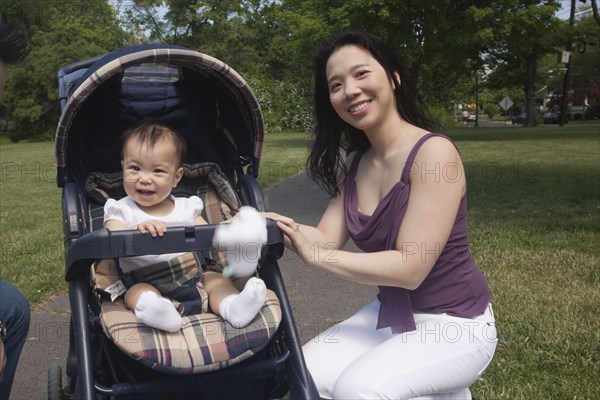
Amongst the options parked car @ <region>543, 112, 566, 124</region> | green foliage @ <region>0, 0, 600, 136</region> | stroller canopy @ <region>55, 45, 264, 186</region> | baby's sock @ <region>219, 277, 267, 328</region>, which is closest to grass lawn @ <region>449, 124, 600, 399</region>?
baby's sock @ <region>219, 277, 267, 328</region>

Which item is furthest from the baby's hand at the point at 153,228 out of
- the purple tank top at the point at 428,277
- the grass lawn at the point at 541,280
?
the grass lawn at the point at 541,280

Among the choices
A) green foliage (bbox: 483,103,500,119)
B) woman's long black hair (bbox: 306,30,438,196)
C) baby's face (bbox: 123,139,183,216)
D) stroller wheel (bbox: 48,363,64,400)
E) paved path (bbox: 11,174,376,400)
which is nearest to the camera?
woman's long black hair (bbox: 306,30,438,196)

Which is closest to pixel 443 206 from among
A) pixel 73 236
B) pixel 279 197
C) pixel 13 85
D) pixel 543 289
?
pixel 73 236

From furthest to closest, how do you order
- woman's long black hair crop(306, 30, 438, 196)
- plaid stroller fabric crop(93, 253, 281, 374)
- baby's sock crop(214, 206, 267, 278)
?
woman's long black hair crop(306, 30, 438, 196) < baby's sock crop(214, 206, 267, 278) < plaid stroller fabric crop(93, 253, 281, 374)

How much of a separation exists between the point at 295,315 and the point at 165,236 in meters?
2.18

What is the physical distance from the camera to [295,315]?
4.05 meters

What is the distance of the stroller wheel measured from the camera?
278 cm

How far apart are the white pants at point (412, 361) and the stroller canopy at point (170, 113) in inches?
42.7

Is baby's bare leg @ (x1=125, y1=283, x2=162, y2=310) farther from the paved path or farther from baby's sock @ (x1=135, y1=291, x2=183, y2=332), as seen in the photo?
the paved path

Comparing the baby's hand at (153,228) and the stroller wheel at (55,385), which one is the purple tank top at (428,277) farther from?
the stroller wheel at (55,385)

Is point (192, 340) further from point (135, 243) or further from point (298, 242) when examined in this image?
point (298, 242)

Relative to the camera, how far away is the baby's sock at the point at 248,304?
6.97 feet

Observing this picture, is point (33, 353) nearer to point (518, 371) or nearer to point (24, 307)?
point (24, 307)

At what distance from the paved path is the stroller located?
506mm
